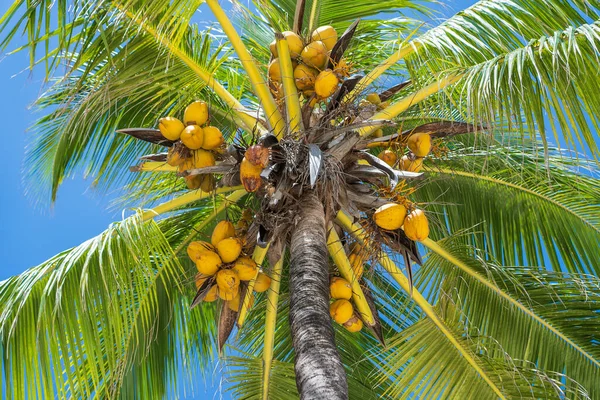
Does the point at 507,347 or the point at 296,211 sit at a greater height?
the point at 296,211

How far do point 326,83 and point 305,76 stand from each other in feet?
0.64

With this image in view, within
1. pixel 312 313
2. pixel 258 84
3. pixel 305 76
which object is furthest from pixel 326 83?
pixel 312 313

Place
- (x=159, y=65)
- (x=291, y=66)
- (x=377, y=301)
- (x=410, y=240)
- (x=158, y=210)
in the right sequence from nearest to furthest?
(x=410, y=240)
(x=291, y=66)
(x=158, y=210)
(x=159, y=65)
(x=377, y=301)

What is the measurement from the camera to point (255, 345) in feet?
17.0

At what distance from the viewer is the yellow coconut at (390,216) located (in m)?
3.38

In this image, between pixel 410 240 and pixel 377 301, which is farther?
pixel 377 301

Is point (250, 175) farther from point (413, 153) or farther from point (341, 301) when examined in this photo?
point (413, 153)

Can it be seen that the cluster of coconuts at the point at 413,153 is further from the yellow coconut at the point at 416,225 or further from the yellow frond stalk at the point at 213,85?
the yellow frond stalk at the point at 213,85

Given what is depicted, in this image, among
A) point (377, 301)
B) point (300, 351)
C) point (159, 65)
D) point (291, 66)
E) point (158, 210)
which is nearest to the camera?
point (300, 351)

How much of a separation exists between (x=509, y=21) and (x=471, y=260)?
157 centimetres

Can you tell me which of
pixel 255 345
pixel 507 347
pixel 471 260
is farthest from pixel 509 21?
pixel 255 345

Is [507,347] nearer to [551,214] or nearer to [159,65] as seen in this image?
[551,214]

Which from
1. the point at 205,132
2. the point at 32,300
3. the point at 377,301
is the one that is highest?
the point at 205,132

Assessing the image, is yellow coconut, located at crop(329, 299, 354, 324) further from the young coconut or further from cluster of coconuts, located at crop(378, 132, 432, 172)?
the young coconut
